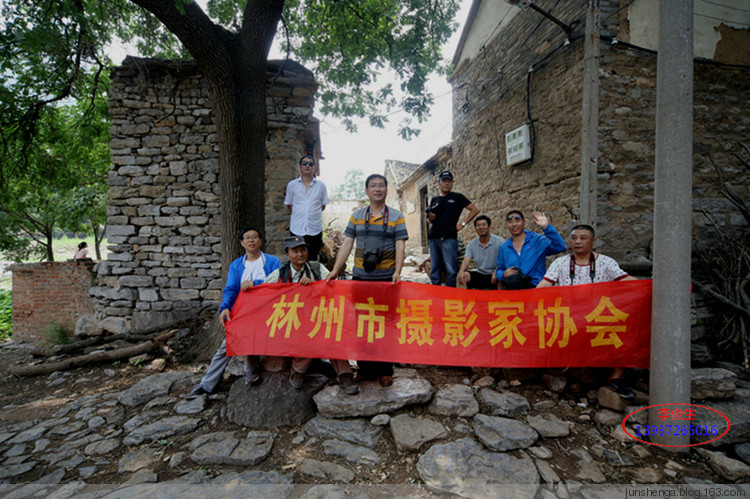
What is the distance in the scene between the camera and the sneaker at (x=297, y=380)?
2.65m

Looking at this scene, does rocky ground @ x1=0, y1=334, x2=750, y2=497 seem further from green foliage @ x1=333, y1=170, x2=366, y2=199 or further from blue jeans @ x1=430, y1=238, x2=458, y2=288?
green foliage @ x1=333, y1=170, x2=366, y2=199

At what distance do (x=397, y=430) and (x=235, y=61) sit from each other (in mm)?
4162

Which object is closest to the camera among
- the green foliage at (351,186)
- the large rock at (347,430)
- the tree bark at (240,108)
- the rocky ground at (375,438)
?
the rocky ground at (375,438)

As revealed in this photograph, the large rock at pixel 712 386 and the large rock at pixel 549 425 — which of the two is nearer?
the large rock at pixel 549 425

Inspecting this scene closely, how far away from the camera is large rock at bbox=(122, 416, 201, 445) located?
237 cm

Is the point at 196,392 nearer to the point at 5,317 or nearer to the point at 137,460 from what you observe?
the point at 137,460

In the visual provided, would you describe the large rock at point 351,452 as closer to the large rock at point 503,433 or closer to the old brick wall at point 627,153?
the large rock at point 503,433

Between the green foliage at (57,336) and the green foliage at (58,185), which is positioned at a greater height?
the green foliage at (58,185)

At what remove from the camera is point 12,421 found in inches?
111

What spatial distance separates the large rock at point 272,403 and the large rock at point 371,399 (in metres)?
0.13

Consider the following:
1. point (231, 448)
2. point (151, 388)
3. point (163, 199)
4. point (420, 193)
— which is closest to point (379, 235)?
Answer: point (231, 448)

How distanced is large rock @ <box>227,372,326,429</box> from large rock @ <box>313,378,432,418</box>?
13cm

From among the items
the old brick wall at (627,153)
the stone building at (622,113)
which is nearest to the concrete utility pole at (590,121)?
the stone building at (622,113)

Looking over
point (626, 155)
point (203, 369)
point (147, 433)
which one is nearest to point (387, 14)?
point (626, 155)
